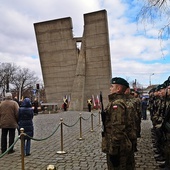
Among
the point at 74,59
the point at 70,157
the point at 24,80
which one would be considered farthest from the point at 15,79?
the point at 70,157

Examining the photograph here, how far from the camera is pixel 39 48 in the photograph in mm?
32281

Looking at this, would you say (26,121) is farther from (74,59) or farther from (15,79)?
(15,79)

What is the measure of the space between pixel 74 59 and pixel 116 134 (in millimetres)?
28111

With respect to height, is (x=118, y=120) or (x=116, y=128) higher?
(x=118, y=120)

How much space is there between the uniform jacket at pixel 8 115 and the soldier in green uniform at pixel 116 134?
4396mm

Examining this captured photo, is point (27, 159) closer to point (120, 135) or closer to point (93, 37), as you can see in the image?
point (120, 135)

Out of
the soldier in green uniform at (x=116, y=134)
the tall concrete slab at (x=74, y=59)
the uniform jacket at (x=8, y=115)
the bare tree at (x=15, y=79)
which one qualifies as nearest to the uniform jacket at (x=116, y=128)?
the soldier in green uniform at (x=116, y=134)

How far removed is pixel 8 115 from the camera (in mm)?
7363

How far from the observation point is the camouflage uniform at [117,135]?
3.47 m

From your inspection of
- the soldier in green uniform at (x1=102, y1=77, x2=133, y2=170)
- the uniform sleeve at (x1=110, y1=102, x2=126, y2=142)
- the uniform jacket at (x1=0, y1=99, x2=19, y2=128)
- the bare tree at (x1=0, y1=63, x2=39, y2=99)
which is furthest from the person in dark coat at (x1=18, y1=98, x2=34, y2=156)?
the bare tree at (x1=0, y1=63, x2=39, y2=99)

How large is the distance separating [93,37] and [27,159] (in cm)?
2513

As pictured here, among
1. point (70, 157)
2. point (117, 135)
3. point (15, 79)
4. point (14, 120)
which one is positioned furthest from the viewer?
point (15, 79)

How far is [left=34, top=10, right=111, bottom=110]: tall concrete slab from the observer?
98.0 feet

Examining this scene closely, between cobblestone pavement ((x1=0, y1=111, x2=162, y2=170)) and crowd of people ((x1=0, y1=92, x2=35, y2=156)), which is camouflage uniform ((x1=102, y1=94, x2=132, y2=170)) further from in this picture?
crowd of people ((x1=0, y1=92, x2=35, y2=156))
